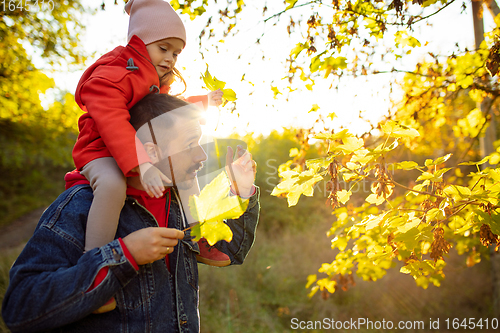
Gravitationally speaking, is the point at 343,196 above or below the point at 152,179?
below

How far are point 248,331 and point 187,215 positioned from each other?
427 cm

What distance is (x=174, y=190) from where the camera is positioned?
4.11ft

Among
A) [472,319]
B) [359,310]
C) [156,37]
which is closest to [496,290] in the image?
[472,319]

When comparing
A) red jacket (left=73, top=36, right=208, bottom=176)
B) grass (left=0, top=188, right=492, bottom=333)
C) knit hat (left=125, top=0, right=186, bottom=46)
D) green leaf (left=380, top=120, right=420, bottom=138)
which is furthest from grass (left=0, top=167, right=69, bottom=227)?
green leaf (left=380, top=120, right=420, bottom=138)

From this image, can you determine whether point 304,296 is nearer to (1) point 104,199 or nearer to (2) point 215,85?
(2) point 215,85

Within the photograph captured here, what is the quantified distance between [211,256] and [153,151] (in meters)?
0.51

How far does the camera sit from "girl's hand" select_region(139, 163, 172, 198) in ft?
3.46

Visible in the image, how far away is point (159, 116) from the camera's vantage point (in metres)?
1.14

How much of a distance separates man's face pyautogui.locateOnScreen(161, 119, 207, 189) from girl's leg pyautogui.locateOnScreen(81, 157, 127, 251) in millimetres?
179

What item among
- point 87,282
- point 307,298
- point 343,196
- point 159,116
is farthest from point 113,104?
point 307,298

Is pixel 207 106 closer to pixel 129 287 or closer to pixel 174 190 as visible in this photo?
pixel 174 190

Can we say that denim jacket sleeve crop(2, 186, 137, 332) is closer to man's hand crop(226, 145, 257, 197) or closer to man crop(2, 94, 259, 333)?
man crop(2, 94, 259, 333)

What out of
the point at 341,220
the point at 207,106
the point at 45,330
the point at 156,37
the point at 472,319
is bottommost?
the point at 472,319

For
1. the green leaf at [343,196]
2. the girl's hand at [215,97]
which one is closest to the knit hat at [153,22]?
the girl's hand at [215,97]
